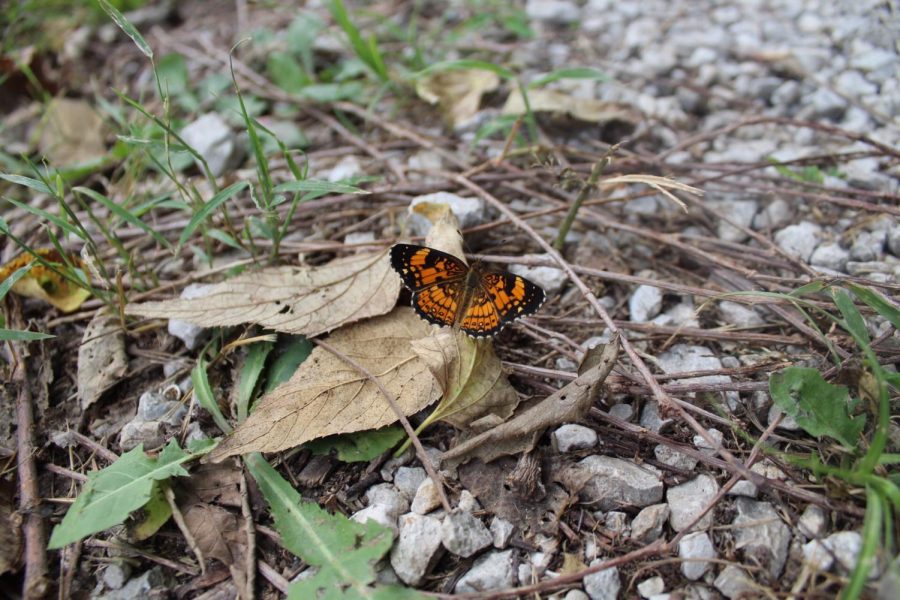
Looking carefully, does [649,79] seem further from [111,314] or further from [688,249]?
[111,314]

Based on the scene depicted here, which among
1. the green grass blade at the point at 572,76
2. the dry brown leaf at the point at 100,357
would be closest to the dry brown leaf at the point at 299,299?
the dry brown leaf at the point at 100,357

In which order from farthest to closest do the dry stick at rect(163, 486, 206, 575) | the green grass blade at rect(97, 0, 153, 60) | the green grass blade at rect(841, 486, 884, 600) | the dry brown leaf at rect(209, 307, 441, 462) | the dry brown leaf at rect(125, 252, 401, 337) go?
the dry brown leaf at rect(125, 252, 401, 337), the green grass blade at rect(97, 0, 153, 60), the dry brown leaf at rect(209, 307, 441, 462), the dry stick at rect(163, 486, 206, 575), the green grass blade at rect(841, 486, 884, 600)

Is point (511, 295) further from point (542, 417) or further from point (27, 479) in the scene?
point (27, 479)

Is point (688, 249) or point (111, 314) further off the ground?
point (111, 314)

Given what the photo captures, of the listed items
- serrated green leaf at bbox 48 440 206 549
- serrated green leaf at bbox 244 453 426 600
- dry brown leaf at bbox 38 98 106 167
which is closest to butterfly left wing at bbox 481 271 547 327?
serrated green leaf at bbox 244 453 426 600

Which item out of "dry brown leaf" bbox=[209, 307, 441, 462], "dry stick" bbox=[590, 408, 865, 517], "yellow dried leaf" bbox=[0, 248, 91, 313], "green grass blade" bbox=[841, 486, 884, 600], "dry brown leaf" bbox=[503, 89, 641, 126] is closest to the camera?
"green grass blade" bbox=[841, 486, 884, 600]

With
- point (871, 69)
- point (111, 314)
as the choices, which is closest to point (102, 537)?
point (111, 314)

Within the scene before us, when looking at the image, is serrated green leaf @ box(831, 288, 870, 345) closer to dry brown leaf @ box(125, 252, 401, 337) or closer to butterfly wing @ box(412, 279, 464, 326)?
butterfly wing @ box(412, 279, 464, 326)
